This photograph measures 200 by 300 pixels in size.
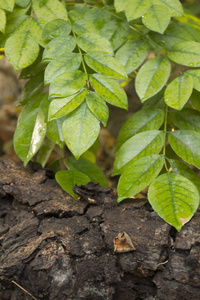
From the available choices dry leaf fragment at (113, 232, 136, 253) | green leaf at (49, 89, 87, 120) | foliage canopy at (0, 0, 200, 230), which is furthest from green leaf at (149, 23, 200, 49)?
dry leaf fragment at (113, 232, 136, 253)

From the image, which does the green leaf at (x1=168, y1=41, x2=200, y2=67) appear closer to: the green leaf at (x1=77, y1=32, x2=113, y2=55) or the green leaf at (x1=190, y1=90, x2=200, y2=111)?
the green leaf at (x1=190, y1=90, x2=200, y2=111)

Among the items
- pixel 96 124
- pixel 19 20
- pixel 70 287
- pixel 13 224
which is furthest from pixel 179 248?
pixel 19 20

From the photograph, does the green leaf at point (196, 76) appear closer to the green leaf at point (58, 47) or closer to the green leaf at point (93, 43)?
the green leaf at point (93, 43)

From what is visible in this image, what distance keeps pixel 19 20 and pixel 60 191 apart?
0.69 meters

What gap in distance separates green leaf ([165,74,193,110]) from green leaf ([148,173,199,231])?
25cm

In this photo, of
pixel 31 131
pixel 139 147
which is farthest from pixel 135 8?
pixel 31 131

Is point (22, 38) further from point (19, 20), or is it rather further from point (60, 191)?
point (60, 191)

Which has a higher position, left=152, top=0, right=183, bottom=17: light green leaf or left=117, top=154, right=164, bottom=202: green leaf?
left=152, top=0, right=183, bottom=17: light green leaf

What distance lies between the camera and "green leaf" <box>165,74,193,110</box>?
41.9 inches

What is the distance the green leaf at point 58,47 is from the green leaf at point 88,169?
499 millimetres

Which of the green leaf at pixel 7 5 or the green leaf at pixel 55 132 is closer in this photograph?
the green leaf at pixel 7 5

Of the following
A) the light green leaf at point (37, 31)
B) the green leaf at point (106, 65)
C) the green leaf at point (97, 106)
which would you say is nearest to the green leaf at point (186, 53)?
the green leaf at point (106, 65)

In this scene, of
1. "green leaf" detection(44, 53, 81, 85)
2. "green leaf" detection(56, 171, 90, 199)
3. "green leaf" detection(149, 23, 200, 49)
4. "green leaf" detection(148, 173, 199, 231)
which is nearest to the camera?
"green leaf" detection(148, 173, 199, 231)

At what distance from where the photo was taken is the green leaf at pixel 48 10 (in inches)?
47.9
